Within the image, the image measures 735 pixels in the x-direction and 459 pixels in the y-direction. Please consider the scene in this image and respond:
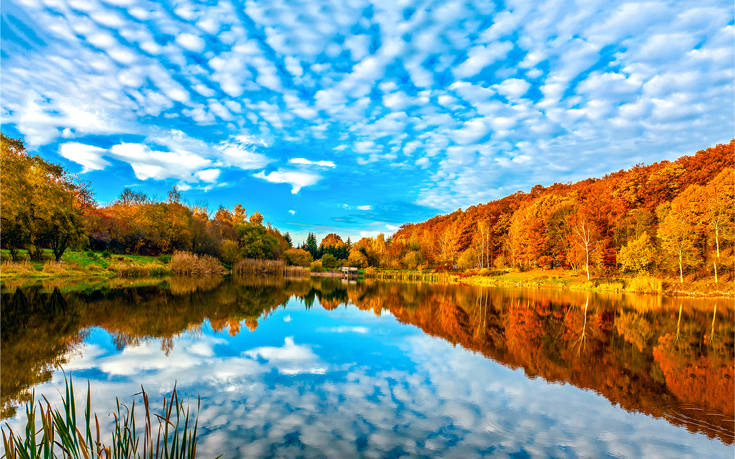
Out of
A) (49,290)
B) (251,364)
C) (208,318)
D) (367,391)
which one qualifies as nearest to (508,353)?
(367,391)

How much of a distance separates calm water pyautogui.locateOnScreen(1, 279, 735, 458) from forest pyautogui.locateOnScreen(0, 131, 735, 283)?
15.4m

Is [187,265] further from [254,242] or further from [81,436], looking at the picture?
[81,436]

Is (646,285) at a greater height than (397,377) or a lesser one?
greater

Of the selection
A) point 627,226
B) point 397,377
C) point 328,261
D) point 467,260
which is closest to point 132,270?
point 397,377

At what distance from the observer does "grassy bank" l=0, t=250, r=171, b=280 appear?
20845 millimetres

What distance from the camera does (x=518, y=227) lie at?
151 feet

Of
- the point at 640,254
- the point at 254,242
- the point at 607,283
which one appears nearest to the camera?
the point at 640,254

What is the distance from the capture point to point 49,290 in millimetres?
15586

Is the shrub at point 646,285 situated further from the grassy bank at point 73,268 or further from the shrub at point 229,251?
the shrub at point 229,251

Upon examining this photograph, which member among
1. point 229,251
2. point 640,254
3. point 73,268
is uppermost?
point 640,254

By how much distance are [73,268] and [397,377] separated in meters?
29.1

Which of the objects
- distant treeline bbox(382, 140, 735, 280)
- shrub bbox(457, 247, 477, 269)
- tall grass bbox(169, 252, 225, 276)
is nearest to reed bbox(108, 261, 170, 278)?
tall grass bbox(169, 252, 225, 276)

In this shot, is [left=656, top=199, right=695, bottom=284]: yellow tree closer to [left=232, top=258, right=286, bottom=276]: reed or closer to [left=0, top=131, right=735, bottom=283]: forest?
[left=0, top=131, right=735, bottom=283]: forest

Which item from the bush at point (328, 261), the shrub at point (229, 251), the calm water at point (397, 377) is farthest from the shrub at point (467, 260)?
the calm water at point (397, 377)
